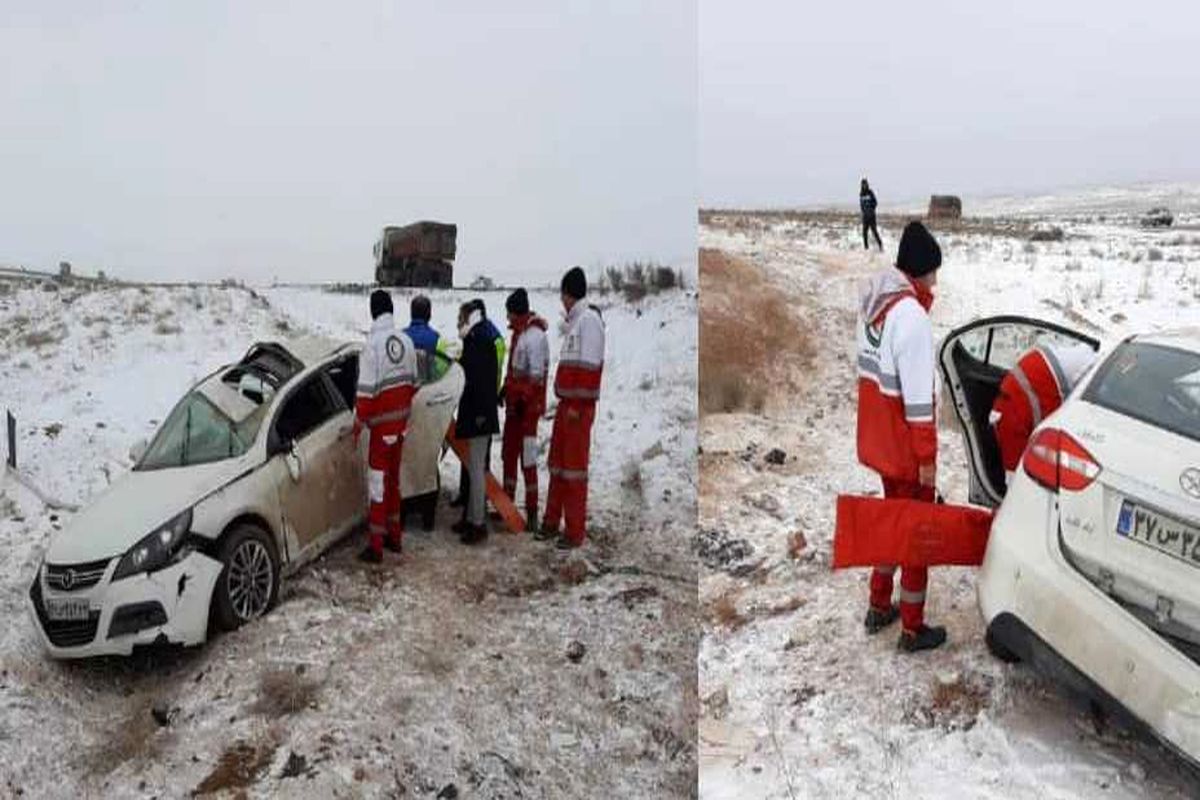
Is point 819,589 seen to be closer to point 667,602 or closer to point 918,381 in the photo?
point 667,602

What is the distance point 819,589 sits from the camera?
2477mm

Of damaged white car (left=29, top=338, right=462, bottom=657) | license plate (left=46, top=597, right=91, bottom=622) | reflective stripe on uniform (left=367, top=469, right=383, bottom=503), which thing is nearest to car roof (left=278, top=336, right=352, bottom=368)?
damaged white car (left=29, top=338, right=462, bottom=657)

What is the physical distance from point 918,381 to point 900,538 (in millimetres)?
316

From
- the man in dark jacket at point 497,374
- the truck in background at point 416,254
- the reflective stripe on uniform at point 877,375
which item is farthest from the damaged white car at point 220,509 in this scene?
the reflective stripe on uniform at point 877,375

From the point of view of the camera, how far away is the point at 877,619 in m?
2.25

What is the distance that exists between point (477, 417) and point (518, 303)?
1.22 ft

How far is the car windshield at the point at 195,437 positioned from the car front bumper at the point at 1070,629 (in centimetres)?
151

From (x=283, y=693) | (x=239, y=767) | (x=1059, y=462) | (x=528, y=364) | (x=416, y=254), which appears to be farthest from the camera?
(x=528, y=364)

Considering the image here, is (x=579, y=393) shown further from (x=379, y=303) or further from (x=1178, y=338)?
(x=1178, y=338)

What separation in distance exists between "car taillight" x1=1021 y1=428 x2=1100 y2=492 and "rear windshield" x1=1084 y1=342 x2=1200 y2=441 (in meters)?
0.11

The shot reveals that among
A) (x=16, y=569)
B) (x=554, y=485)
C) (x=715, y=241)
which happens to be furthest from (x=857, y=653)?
(x=16, y=569)

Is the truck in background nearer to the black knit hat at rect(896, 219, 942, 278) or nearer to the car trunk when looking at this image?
the black knit hat at rect(896, 219, 942, 278)

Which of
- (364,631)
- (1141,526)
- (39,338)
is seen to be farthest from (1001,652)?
(39,338)

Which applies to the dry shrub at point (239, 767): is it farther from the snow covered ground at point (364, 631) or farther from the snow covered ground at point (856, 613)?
the snow covered ground at point (856, 613)
